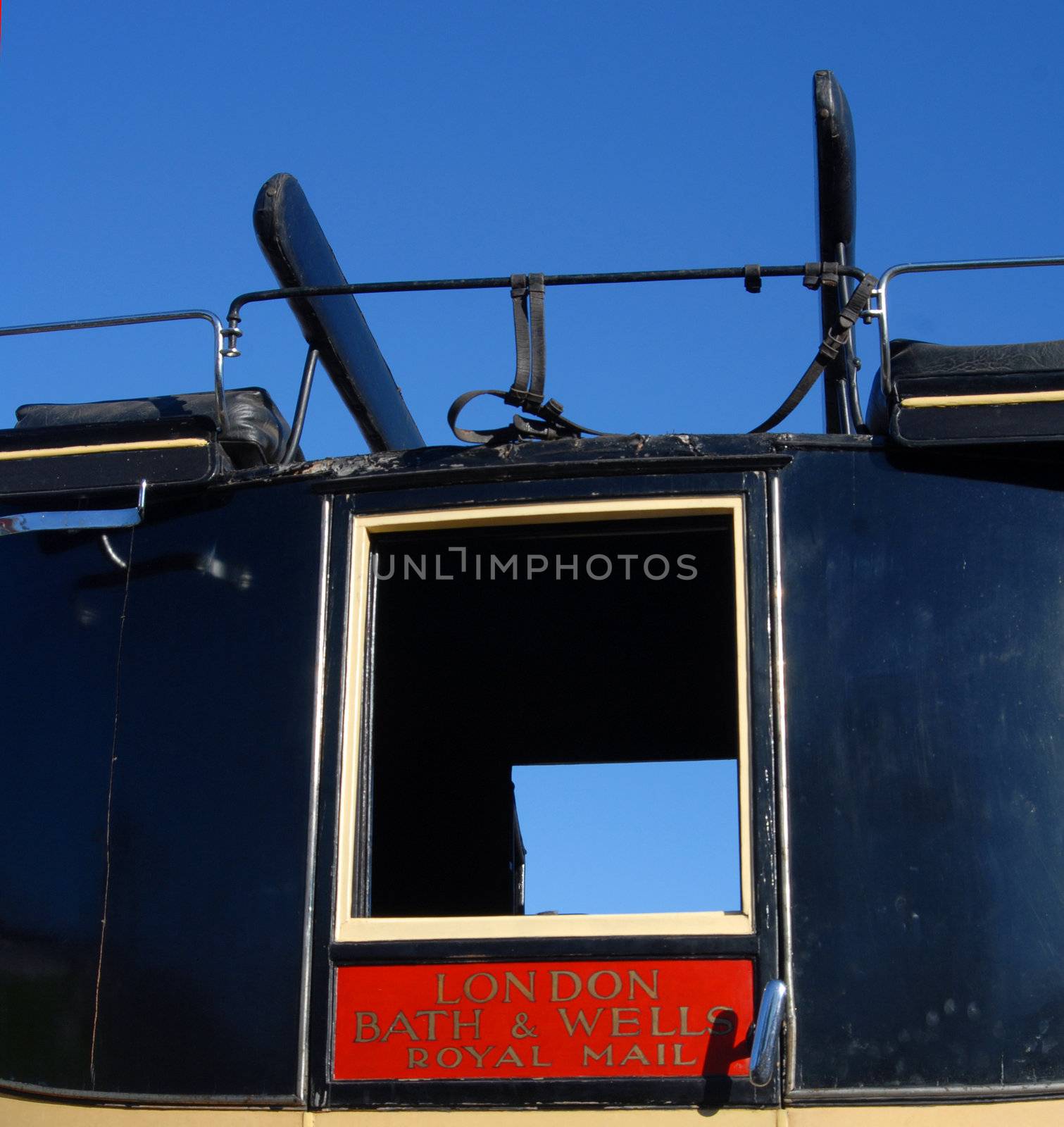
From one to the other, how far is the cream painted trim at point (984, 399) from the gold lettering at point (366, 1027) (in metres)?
1.77

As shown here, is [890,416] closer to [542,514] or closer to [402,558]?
[542,514]

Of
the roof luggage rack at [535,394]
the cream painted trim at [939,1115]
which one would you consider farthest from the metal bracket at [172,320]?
the cream painted trim at [939,1115]

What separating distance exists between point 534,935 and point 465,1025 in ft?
0.75

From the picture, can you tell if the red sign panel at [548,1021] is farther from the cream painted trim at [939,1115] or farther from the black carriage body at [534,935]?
the cream painted trim at [939,1115]

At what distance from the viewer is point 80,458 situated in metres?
3.61

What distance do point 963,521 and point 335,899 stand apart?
5.27 feet

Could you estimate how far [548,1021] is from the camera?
297 centimetres

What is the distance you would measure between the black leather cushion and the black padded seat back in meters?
1.53

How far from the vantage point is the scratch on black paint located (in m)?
3.16

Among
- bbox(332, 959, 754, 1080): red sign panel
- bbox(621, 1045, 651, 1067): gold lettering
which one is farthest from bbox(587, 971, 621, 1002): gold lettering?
bbox(621, 1045, 651, 1067): gold lettering

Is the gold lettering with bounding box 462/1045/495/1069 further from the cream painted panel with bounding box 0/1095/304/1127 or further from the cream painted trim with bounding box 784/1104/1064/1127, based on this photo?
the cream painted trim with bounding box 784/1104/1064/1127

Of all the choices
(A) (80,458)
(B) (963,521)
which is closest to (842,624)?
(B) (963,521)

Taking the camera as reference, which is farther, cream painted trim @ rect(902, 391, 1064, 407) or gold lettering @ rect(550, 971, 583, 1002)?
cream painted trim @ rect(902, 391, 1064, 407)

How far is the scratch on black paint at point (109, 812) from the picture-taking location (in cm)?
316
